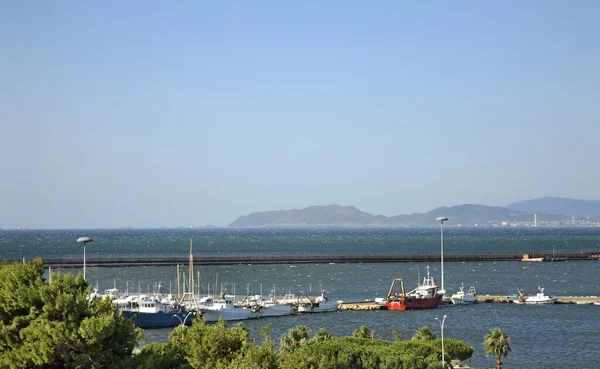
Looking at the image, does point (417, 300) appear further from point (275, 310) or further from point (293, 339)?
point (293, 339)

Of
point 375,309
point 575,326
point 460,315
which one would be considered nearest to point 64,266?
point 375,309

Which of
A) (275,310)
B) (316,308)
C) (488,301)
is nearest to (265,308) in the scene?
(275,310)

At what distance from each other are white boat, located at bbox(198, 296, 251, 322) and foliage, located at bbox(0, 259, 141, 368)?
53.1 meters

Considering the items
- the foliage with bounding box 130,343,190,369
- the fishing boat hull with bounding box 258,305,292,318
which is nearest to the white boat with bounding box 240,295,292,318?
the fishing boat hull with bounding box 258,305,292,318

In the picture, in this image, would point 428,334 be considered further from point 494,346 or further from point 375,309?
point 375,309

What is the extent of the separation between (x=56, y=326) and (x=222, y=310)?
56463mm

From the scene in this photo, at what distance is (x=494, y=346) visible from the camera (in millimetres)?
57000

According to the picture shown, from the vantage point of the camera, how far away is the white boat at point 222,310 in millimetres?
88875

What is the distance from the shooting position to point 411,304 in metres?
101

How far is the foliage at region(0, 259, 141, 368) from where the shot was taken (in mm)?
32781

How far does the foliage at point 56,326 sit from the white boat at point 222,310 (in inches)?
2090

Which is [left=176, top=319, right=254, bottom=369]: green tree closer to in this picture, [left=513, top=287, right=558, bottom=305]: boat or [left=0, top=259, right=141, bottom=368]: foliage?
[left=0, top=259, right=141, bottom=368]: foliage

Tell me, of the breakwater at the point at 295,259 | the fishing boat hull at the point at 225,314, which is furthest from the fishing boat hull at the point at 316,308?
the breakwater at the point at 295,259

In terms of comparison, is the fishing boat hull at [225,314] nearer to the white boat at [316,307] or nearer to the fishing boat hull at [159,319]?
the fishing boat hull at [159,319]
